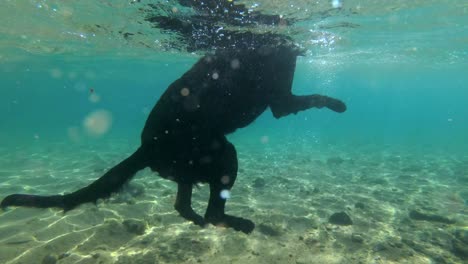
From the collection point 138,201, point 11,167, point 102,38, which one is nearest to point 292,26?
point 138,201

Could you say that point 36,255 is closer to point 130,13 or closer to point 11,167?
point 130,13

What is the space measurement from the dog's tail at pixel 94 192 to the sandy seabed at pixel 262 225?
25 cm

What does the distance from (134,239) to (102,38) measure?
1659 centimetres

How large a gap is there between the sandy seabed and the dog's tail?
246 millimetres

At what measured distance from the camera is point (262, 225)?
26.0 ft

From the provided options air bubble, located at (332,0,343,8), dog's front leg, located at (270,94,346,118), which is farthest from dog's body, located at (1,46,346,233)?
air bubble, located at (332,0,343,8)

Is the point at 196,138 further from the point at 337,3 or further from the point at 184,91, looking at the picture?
the point at 337,3

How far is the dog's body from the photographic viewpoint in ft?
13.4

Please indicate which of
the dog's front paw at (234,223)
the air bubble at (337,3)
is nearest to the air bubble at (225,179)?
the dog's front paw at (234,223)

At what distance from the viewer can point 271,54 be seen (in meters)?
6.04

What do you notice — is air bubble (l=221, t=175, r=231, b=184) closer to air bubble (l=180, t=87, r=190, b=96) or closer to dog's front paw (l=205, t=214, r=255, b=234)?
dog's front paw (l=205, t=214, r=255, b=234)

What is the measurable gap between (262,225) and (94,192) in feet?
16.3

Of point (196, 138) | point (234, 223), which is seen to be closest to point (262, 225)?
point (234, 223)

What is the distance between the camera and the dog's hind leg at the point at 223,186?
439 centimetres
